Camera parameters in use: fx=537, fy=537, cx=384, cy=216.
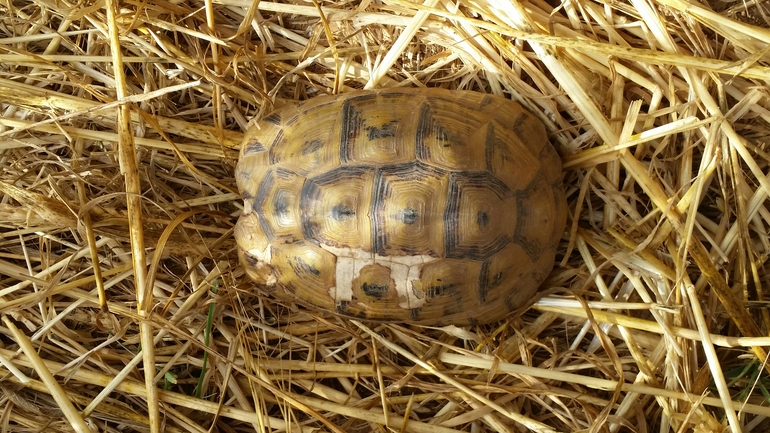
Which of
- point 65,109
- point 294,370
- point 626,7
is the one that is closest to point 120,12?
point 65,109

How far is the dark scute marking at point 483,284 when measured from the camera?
64.3 inches

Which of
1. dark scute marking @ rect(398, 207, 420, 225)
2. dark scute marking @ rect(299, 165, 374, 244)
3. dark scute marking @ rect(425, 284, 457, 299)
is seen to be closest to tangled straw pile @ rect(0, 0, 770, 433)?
dark scute marking @ rect(425, 284, 457, 299)

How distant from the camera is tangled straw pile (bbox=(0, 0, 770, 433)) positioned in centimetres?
169

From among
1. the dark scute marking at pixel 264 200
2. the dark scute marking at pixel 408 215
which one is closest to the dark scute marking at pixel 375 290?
the dark scute marking at pixel 408 215

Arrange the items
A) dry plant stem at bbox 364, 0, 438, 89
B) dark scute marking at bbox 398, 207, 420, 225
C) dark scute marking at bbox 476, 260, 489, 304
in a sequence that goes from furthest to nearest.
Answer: dry plant stem at bbox 364, 0, 438, 89 < dark scute marking at bbox 476, 260, 489, 304 < dark scute marking at bbox 398, 207, 420, 225

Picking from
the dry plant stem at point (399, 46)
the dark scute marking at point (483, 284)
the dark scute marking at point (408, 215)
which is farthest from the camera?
the dry plant stem at point (399, 46)

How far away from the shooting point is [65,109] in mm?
1890

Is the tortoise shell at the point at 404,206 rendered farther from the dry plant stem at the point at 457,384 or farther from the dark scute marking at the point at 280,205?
the dry plant stem at the point at 457,384

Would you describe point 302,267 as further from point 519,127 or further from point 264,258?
point 519,127

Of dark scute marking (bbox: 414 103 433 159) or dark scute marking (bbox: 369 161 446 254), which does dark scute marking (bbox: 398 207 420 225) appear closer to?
dark scute marking (bbox: 369 161 446 254)

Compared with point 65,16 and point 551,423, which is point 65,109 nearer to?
point 65,16

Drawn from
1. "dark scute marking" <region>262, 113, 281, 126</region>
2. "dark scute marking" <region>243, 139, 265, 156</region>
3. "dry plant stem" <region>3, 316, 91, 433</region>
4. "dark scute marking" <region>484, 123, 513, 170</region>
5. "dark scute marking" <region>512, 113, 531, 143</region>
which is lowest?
"dry plant stem" <region>3, 316, 91, 433</region>

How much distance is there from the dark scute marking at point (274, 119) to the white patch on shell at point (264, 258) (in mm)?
420

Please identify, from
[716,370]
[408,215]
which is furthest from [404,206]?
[716,370]
